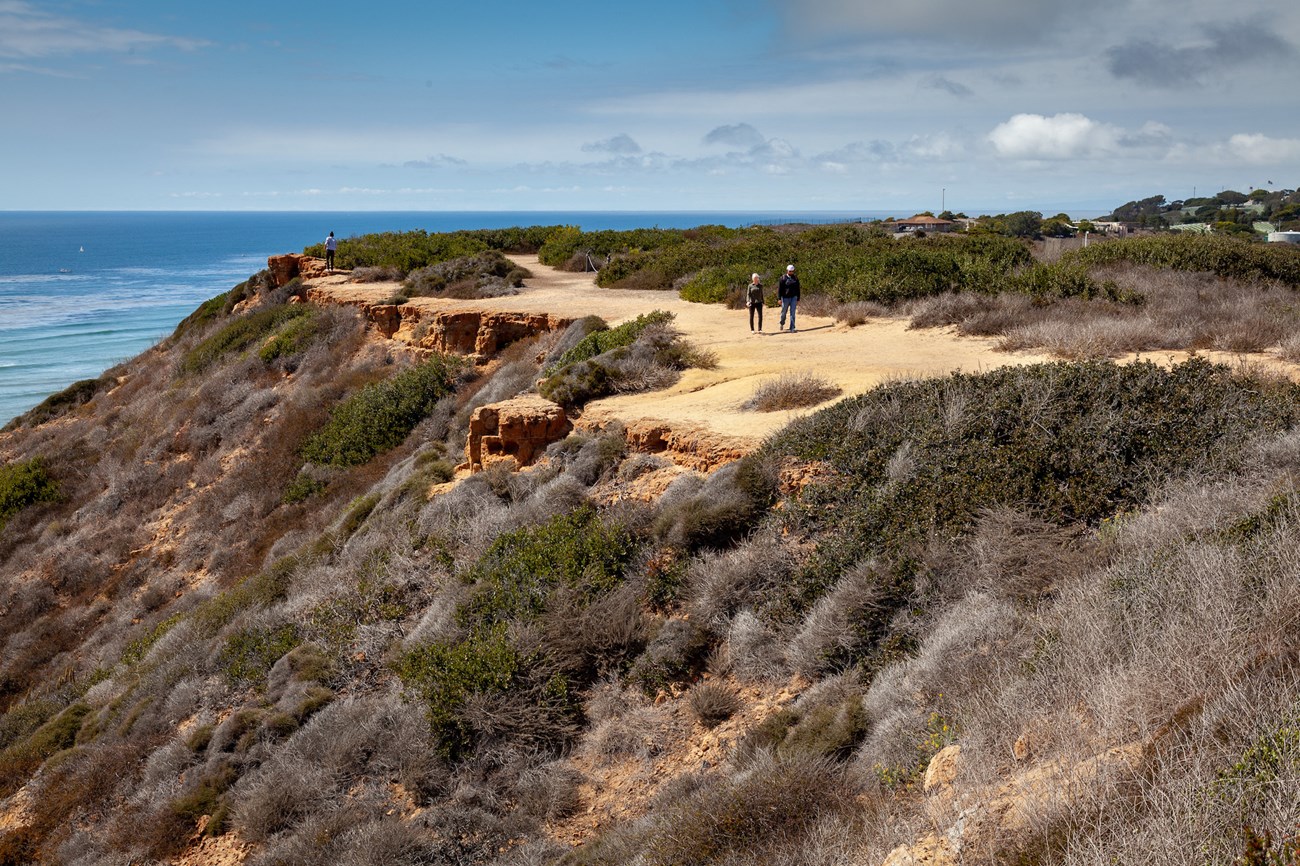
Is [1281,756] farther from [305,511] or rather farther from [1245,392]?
[305,511]

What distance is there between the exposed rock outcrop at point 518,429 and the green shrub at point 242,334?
15491mm

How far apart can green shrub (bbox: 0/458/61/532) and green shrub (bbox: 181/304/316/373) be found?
5984 millimetres

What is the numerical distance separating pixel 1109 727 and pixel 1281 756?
0.72m

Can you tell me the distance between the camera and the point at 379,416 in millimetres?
18203

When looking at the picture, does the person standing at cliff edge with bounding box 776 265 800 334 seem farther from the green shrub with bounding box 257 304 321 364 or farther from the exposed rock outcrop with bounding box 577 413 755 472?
the green shrub with bounding box 257 304 321 364

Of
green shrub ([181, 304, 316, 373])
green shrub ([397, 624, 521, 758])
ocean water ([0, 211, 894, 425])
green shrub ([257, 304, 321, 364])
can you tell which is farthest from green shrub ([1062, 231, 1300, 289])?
ocean water ([0, 211, 894, 425])

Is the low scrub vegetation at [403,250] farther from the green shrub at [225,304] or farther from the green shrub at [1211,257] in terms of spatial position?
the green shrub at [1211,257]

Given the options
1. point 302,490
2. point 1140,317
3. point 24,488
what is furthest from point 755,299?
point 24,488

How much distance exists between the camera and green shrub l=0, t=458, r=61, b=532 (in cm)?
2000

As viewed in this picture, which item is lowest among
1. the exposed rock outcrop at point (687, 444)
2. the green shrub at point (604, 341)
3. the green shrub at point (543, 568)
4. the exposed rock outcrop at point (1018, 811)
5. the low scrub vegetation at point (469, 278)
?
the green shrub at point (543, 568)

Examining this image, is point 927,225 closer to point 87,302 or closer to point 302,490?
point 302,490

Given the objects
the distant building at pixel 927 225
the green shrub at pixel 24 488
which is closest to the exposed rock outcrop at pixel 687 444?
the green shrub at pixel 24 488

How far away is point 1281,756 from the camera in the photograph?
3.03 meters

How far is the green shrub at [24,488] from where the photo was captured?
20.0m
